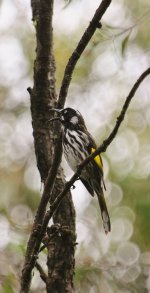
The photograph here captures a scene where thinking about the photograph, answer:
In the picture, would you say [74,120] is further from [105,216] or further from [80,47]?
[80,47]

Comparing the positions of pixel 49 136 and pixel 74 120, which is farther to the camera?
pixel 74 120

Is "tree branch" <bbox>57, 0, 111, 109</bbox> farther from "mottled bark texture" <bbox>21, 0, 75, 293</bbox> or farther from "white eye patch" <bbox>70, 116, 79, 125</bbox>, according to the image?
"white eye patch" <bbox>70, 116, 79, 125</bbox>

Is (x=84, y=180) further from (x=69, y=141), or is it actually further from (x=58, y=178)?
(x=58, y=178)

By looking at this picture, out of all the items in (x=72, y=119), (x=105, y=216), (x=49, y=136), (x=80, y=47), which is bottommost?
(x=80, y=47)

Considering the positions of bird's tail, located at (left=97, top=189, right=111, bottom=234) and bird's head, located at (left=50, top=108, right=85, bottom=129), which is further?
bird's head, located at (left=50, top=108, right=85, bottom=129)

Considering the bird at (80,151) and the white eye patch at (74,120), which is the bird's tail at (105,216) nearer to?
the bird at (80,151)

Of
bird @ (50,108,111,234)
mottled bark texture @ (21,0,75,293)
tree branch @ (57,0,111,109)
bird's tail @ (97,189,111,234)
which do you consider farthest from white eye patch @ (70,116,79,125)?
tree branch @ (57,0,111,109)

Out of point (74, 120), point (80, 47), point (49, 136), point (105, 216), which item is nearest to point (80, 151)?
point (74, 120)

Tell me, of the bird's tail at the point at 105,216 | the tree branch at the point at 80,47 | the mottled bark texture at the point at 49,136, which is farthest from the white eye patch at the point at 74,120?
the tree branch at the point at 80,47

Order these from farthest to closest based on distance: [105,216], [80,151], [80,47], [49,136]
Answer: [80,151], [105,216], [49,136], [80,47]

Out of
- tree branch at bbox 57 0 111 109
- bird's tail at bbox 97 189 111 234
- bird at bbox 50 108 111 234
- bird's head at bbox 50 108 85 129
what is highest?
bird's head at bbox 50 108 85 129

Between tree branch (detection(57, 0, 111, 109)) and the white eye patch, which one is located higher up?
the white eye patch
